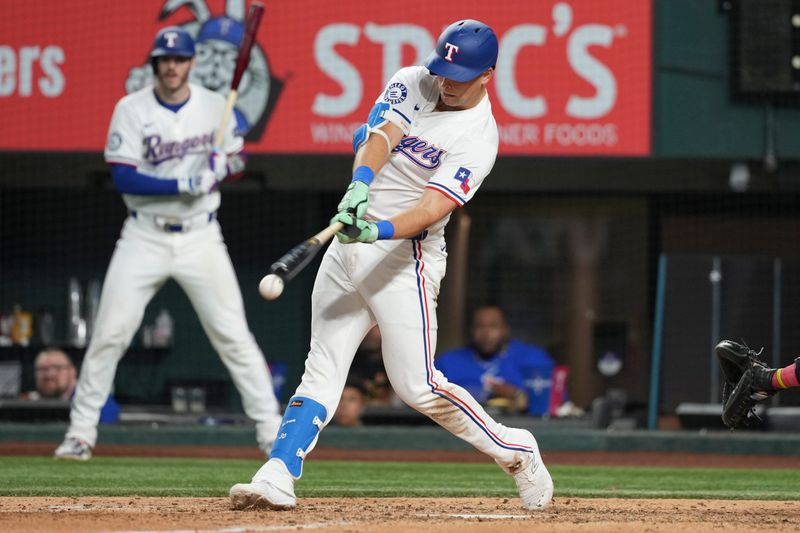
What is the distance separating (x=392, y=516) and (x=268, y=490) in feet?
1.49

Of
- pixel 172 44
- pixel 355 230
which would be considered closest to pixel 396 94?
pixel 355 230

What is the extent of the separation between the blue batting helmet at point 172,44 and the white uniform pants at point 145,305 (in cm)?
89

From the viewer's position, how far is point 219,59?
9.78 metres

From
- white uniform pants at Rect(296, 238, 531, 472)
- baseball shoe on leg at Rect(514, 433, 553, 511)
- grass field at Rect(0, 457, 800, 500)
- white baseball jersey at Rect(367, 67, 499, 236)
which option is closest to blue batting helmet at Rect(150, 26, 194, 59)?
grass field at Rect(0, 457, 800, 500)

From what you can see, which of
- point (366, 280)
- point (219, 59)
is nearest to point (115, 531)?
point (366, 280)

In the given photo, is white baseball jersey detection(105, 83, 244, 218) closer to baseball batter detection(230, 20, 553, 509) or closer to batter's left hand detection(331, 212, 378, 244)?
baseball batter detection(230, 20, 553, 509)

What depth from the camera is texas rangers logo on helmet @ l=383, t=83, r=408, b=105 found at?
4.78 metres

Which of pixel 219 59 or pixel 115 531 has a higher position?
pixel 219 59

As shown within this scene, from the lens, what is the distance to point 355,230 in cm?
442

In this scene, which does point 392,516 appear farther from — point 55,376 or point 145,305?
point 55,376

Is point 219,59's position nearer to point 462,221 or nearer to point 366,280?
point 462,221

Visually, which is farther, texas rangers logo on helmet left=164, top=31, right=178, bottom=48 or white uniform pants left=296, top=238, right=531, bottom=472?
texas rangers logo on helmet left=164, top=31, right=178, bottom=48

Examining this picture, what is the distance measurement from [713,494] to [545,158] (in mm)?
4401

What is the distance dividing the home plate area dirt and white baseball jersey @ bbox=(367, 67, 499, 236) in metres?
1.01
